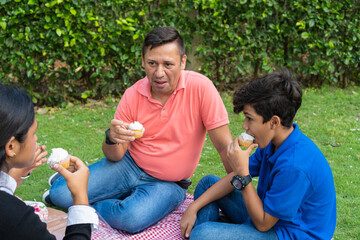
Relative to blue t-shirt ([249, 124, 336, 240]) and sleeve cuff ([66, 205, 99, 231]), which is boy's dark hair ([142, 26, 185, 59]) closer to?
blue t-shirt ([249, 124, 336, 240])

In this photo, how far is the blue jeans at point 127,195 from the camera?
3064 millimetres

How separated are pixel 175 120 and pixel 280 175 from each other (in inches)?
44.6

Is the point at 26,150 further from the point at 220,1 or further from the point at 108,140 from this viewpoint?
the point at 220,1

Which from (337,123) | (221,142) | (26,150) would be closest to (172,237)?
(221,142)

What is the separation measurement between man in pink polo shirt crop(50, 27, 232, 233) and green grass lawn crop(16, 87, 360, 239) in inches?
30.3

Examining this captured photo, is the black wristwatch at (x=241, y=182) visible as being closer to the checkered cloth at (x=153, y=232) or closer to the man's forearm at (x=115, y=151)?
the checkered cloth at (x=153, y=232)

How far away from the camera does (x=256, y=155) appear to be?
2842mm

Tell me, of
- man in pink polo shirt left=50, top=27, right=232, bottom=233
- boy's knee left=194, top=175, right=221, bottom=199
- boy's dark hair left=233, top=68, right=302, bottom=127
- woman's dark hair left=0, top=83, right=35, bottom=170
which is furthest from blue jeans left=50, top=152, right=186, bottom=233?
woman's dark hair left=0, top=83, right=35, bottom=170

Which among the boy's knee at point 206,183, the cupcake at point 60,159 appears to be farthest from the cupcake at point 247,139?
the cupcake at point 60,159

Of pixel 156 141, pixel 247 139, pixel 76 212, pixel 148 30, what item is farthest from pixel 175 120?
pixel 148 30

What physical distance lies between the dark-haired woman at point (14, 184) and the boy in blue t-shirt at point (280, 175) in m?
0.91

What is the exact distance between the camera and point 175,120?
3.17 m

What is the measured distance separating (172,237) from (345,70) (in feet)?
17.1

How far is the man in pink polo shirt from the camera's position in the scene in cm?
304
